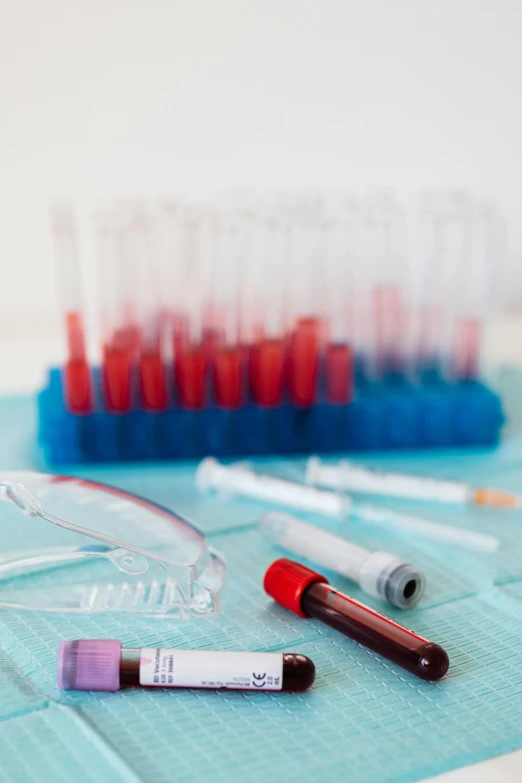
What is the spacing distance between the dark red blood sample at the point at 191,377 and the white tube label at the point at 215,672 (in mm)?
463

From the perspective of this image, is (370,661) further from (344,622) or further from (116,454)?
(116,454)

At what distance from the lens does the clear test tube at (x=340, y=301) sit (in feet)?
3.58

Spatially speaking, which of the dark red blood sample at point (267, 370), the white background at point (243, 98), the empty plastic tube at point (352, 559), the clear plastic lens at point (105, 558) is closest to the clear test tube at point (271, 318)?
the dark red blood sample at point (267, 370)

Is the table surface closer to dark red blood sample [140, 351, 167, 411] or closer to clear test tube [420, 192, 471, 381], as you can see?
clear test tube [420, 192, 471, 381]

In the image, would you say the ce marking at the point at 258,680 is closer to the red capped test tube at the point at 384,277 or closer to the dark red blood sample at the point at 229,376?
the dark red blood sample at the point at 229,376

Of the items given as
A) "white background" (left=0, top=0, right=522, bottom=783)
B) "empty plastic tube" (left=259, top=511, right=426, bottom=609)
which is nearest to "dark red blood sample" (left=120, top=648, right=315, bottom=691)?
"empty plastic tube" (left=259, top=511, right=426, bottom=609)

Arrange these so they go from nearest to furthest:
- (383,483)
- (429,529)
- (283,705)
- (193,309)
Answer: (283,705) → (429,529) → (383,483) → (193,309)

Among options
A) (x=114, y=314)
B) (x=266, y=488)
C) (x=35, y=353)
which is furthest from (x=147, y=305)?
(x=35, y=353)

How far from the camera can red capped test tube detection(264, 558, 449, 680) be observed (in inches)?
25.8

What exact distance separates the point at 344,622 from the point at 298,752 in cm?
13

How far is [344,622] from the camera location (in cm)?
70

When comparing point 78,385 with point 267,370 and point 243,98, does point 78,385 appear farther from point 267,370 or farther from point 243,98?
point 243,98

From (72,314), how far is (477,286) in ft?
1.71

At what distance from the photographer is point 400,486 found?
985mm
